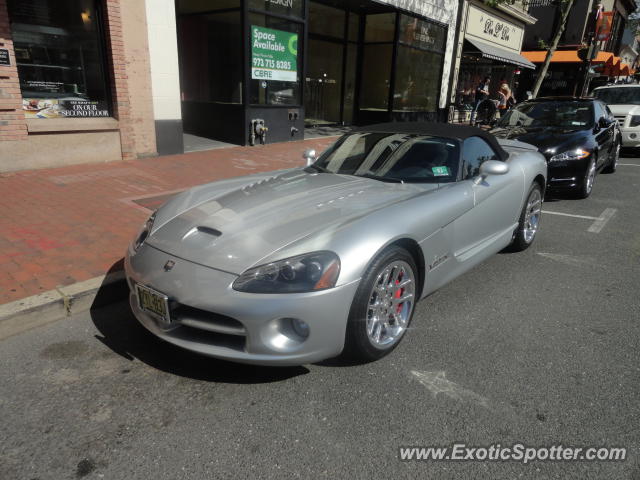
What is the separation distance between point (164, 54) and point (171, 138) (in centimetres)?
153

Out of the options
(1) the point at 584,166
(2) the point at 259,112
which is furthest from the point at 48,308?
(2) the point at 259,112

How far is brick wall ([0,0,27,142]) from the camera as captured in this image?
22.0ft

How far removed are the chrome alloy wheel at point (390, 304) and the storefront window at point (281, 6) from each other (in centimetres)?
920

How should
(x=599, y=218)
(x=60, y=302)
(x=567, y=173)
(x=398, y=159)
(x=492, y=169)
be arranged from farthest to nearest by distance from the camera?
(x=567, y=173) → (x=599, y=218) → (x=398, y=159) → (x=492, y=169) → (x=60, y=302)

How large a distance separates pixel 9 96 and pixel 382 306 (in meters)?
6.86

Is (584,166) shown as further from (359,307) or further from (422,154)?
(359,307)

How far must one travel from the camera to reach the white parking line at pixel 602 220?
5812mm

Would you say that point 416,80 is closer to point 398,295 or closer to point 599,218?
point 599,218

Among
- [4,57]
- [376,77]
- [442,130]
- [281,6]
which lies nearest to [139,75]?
[4,57]

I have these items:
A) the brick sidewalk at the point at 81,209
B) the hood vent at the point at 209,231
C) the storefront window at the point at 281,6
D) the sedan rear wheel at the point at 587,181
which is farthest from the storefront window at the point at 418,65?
the hood vent at the point at 209,231

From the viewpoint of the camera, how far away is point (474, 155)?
12.8ft

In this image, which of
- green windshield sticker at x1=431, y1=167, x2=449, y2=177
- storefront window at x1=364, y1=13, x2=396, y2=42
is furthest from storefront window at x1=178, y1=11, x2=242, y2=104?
green windshield sticker at x1=431, y1=167, x2=449, y2=177

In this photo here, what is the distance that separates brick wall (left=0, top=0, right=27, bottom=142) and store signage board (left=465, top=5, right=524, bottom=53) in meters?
15.9

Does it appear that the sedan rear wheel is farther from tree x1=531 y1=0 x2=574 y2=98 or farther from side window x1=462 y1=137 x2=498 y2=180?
tree x1=531 y1=0 x2=574 y2=98
